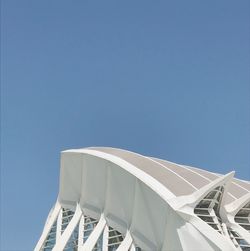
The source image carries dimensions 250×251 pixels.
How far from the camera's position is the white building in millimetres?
33031

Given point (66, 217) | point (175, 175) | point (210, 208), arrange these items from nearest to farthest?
point (210, 208) → point (175, 175) → point (66, 217)

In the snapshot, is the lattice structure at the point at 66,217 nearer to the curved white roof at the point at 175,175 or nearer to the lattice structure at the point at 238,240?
the curved white roof at the point at 175,175

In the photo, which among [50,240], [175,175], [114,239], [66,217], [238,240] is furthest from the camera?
[66,217]


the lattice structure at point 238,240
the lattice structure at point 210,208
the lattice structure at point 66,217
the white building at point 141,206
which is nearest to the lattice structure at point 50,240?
the white building at point 141,206

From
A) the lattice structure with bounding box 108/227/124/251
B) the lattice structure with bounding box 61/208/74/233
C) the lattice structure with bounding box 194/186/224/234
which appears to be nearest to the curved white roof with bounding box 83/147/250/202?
the lattice structure with bounding box 194/186/224/234

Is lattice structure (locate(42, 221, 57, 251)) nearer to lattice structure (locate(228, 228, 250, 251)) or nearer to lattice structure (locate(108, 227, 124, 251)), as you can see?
lattice structure (locate(108, 227, 124, 251))

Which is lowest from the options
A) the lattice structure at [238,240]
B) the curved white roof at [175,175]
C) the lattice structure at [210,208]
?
the lattice structure at [238,240]

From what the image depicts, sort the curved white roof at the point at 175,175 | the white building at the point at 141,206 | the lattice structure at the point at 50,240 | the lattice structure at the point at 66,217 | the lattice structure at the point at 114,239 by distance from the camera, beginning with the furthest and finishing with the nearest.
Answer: the lattice structure at the point at 66,217 < the lattice structure at the point at 50,240 < the lattice structure at the point at 114,239 < the curved white roof at the point at 175,175 < the white building at the point at 141,206

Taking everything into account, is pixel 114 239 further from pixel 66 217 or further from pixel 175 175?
pixel 66 217

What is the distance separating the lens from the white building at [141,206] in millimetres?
33031

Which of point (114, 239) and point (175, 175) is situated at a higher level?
point (175, 175)

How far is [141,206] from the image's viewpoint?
38.1 meters

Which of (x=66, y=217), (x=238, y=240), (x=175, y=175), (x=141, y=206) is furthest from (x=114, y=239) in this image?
(x=238, y=240)

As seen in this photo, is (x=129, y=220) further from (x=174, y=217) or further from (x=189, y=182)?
(x=174, y=217)
